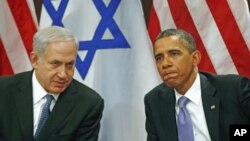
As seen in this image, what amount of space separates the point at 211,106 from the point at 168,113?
0.24 m

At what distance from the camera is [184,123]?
241 centimetres

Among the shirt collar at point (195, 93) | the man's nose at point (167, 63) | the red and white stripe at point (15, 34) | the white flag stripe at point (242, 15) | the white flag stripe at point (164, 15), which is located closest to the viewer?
the man's nose at point (167, 63)

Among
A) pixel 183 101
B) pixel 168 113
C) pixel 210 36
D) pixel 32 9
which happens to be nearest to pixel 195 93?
pixel 183 101

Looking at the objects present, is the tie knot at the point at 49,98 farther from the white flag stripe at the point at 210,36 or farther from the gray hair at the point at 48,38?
the white flag stripe at the point at 210,36

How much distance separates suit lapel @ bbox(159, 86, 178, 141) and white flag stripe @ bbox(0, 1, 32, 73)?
1143mm

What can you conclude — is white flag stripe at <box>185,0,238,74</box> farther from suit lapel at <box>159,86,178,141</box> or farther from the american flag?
suit lapel at <box>159,86,178,141</box>

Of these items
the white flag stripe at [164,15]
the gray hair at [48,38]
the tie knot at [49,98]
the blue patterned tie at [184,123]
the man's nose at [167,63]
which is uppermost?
the white flag stripe at [164,15]

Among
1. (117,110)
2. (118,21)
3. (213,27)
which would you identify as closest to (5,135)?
(117,110)

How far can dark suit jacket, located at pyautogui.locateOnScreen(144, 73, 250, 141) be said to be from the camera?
239 centimetres

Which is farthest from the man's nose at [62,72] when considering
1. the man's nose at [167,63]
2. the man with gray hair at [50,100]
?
the man's nose at [167,63]

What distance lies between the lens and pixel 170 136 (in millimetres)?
2459

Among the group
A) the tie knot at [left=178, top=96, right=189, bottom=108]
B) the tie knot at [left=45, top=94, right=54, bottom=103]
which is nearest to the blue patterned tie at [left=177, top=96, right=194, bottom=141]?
the tie knot at [left=178, top=96, right=189, bottom=108]

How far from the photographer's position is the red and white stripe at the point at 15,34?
10.7 feet

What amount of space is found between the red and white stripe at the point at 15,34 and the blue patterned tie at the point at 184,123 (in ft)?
4.23
